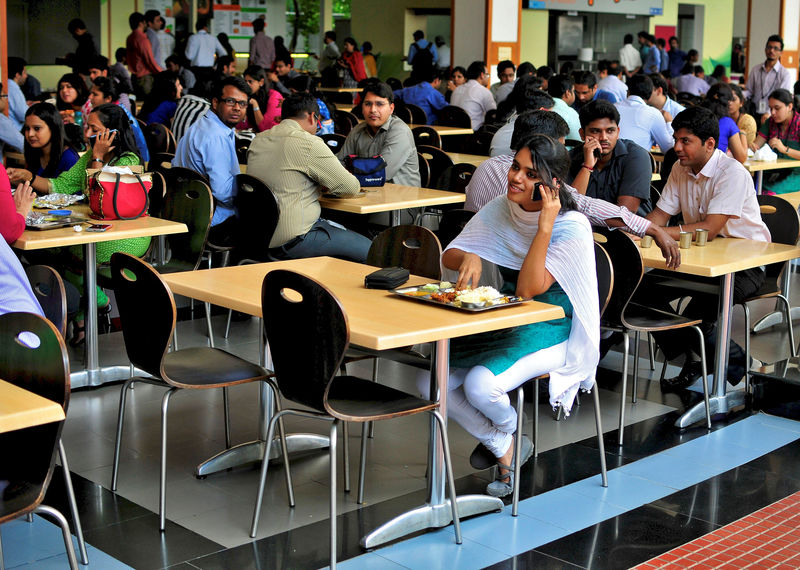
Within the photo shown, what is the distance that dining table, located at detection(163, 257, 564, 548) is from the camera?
276 cm

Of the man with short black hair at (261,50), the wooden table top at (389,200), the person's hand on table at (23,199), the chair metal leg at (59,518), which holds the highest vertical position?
the man with short black hair at (261,50)

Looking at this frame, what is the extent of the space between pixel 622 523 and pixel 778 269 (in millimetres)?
1935

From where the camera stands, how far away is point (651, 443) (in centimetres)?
393

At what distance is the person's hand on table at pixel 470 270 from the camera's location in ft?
10.9

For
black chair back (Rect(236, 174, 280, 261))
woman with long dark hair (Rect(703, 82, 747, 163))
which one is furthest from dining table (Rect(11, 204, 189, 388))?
woman with long dark hair (Rect(703, 82, 747, 163))

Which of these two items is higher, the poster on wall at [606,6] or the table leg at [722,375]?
the poster on wall at [606,6]

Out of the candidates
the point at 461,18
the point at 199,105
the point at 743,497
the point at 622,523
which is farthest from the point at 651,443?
the point at 461,18

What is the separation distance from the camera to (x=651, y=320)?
4.02m

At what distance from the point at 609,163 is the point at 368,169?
4.46 feet

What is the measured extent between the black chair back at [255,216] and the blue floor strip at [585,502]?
209 cm

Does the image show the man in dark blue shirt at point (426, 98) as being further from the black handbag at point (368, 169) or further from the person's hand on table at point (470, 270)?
the person's hand on table at point (470, 270)

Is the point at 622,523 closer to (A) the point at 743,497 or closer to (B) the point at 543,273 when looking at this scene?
(A) the point at 743,497

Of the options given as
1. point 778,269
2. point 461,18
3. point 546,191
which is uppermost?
point 461,18

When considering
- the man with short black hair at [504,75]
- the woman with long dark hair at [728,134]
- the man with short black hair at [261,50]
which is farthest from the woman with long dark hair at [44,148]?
the man with short black hair at [261,50]
